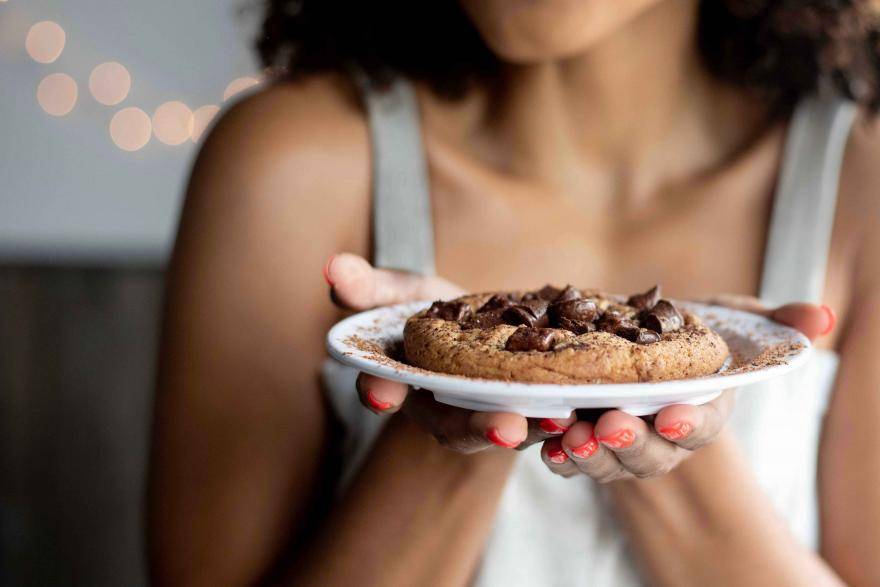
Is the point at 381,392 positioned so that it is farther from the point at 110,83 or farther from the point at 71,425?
the point at 110,83

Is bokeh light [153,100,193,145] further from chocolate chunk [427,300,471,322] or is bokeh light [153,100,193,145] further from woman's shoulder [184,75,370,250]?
chocolate chunk [427,300,471,322]

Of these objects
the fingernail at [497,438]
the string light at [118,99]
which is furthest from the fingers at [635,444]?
the string light at [118,99]

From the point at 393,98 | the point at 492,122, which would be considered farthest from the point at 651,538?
the point at 393,98

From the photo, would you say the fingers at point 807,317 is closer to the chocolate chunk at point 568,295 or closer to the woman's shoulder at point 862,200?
the chocolate chunk at point 568,295

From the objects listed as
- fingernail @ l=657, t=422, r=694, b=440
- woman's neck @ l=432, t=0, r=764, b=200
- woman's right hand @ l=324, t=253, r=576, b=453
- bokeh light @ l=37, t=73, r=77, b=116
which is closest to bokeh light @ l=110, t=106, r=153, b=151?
bokeh light @ l=37, t=73, r=77, b=116

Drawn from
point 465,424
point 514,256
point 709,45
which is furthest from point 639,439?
point 709,45
